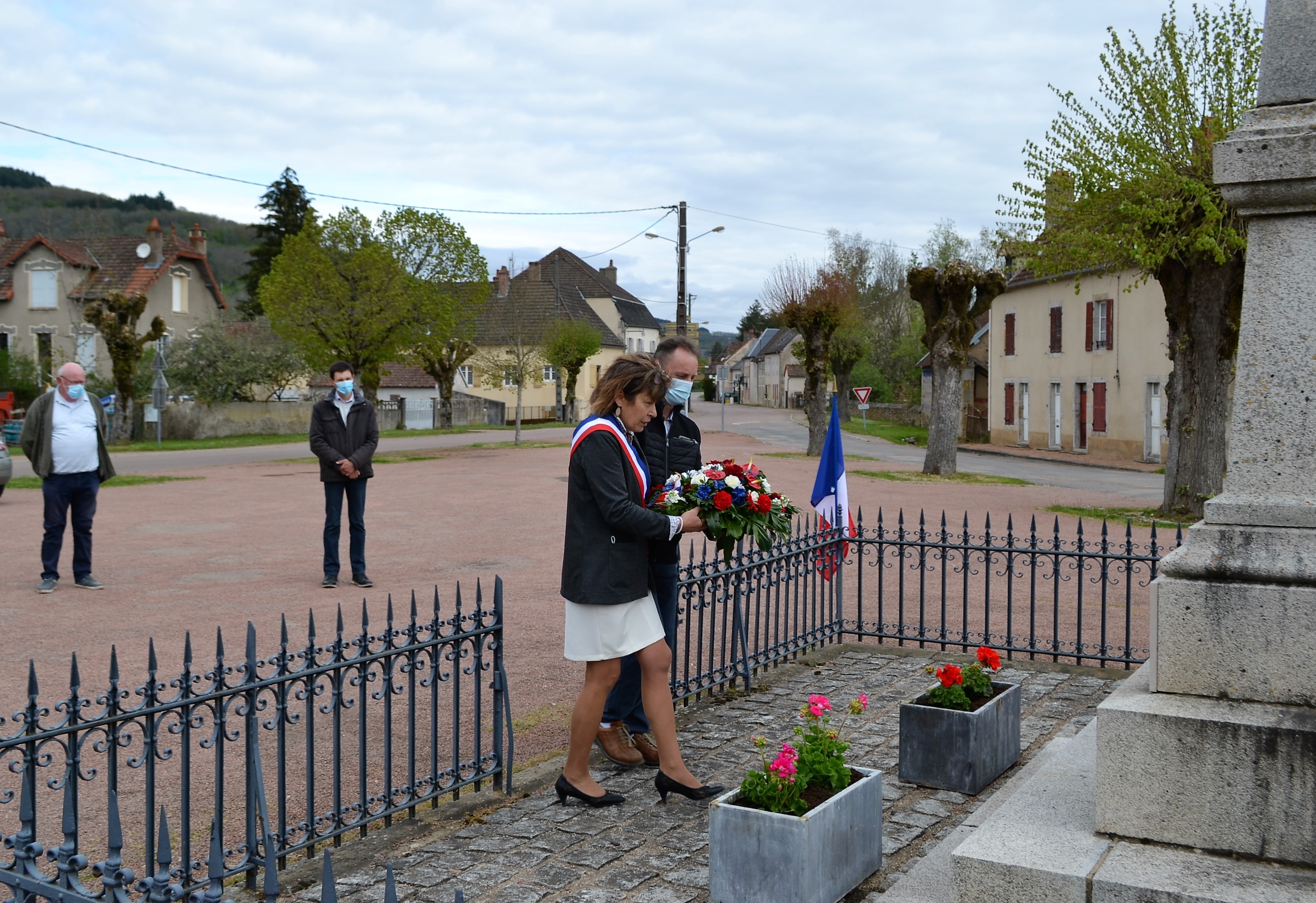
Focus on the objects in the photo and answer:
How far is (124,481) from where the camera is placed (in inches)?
847

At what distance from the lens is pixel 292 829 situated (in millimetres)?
4340

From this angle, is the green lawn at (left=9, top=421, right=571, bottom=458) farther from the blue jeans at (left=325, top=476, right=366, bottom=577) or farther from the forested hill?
the forested hill

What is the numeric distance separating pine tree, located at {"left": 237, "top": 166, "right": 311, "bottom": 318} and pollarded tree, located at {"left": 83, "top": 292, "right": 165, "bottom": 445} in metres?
34.4

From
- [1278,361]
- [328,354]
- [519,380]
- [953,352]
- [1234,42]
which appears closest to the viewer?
[1278,361]

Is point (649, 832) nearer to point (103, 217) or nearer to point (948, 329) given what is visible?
point (948, 329)

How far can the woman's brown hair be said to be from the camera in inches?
184

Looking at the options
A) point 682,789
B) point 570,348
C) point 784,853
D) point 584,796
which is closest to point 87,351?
point 570,348

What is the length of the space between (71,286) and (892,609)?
1920 inches

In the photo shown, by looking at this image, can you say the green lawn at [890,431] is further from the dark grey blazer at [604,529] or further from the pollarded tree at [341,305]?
the dark grey blazer at [604,529]

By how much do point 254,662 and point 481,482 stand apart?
18.6 meters

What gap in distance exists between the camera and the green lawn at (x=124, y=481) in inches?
831

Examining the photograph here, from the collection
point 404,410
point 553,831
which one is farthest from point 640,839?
point 404,410

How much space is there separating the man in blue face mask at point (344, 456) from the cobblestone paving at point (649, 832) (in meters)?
4.90

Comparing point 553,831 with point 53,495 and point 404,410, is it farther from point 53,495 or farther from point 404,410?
point 404,410
